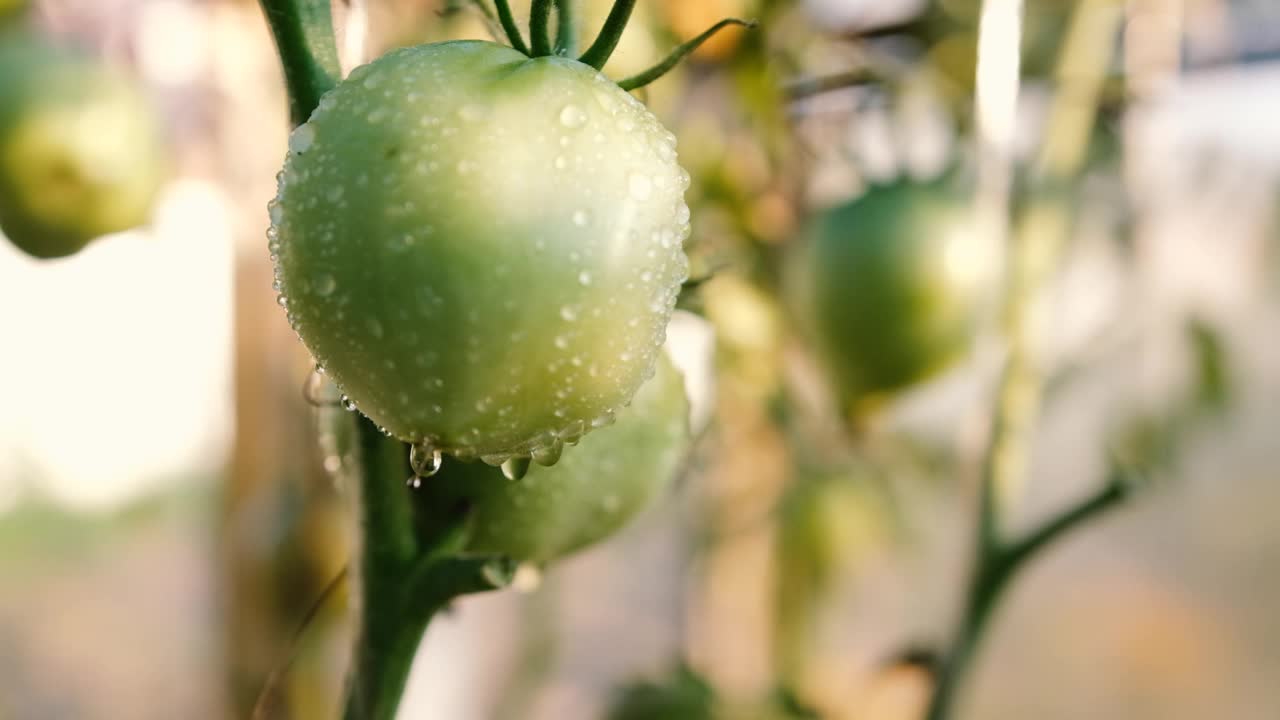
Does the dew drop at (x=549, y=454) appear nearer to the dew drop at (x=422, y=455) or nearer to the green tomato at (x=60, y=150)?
the dew drop at (x=422, y=455)

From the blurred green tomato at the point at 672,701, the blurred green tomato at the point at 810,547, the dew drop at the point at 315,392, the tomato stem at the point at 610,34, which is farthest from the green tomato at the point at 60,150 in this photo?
the blurred green tomato at the point at 810,547

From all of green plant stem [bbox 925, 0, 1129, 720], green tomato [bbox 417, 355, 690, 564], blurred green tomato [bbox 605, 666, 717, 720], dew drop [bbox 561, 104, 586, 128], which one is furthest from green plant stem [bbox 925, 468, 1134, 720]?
dew drop [bbox 561, 104, 586, 128]

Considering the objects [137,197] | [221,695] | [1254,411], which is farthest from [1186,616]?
[137,197]

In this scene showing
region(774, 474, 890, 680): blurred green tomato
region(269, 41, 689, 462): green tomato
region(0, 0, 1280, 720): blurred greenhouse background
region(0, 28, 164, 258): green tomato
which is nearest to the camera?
region(269, 41, 689, 462): green tomato

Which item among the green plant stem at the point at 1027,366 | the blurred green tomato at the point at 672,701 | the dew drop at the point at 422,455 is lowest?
the blurred green tomato at the point at 672,701

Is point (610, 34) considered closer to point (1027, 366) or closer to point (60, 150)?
point (60, 150)

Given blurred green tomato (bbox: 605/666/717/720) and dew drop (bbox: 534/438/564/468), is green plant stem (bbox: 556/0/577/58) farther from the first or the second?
blurred green tomato (bbox: 605/666/717/720)
